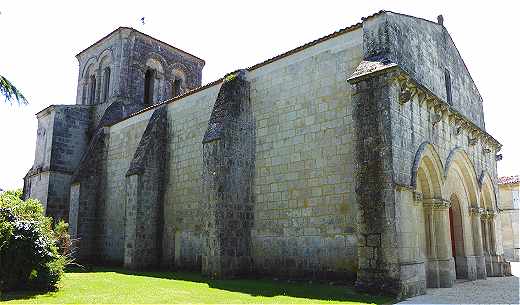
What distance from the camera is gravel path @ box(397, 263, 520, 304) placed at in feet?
28.3

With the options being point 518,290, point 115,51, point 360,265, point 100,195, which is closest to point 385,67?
point 360,265

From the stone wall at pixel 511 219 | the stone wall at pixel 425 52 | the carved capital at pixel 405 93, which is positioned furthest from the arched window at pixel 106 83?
the stone wall at pixel 511 219

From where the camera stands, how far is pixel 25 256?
9312 millimetres

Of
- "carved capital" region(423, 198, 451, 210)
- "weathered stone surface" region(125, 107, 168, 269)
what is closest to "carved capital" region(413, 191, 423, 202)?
"carved capital" region(423, 198, 451, 210)

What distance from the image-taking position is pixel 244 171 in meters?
13.1

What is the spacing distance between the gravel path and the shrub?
752 centimetres

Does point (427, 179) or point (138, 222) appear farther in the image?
point (138, 222)

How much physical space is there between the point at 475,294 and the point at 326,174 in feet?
14.3

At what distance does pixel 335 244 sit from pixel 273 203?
2370 millimetres

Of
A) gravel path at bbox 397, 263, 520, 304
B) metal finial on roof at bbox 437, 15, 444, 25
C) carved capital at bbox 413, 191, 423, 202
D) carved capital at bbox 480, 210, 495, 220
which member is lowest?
gravel path at bbox 397, 263, 520, 304

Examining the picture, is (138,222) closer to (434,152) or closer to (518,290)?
(434,152)

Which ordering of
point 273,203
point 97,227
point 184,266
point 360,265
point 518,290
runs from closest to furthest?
point 360,265 → point 518,290 → point 273,203 → point 184,266 → point 97,227

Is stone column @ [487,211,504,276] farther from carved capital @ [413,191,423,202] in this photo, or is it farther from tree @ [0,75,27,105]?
tree @ [0,75,27,105]

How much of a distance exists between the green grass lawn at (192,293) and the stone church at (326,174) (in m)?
0.68
